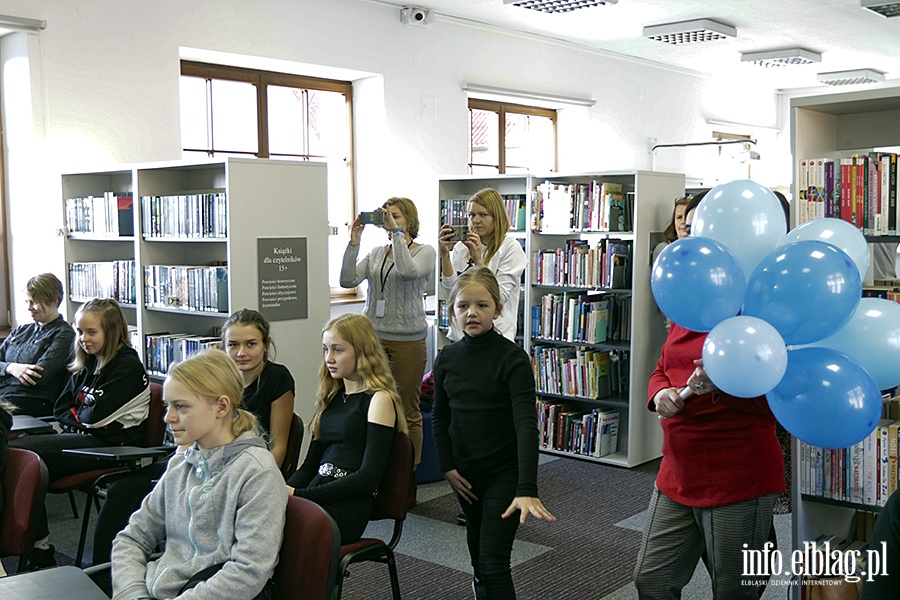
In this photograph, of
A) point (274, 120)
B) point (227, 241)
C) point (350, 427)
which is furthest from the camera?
point (274, 120)

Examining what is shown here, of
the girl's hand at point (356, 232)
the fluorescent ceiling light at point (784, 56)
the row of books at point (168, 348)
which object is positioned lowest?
the row of books at point (168, 348)

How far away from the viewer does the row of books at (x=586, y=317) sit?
5277 millimetres

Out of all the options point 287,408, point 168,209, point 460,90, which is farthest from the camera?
point 460,90

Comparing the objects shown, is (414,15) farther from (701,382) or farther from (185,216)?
(701,382)

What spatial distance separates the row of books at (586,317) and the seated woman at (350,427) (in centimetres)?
261

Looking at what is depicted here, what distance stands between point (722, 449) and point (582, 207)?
11.0ft

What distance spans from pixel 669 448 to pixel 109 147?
4.72m

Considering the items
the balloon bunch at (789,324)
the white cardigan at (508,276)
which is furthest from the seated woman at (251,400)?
the balloon bunch at (789,324)

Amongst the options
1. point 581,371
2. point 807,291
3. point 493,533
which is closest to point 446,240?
Answer: point 581,371

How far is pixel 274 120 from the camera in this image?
23.2ft

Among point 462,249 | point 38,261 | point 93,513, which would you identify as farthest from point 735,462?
point 38,261

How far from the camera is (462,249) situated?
191 inches

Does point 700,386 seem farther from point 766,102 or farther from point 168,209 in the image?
point 766,102

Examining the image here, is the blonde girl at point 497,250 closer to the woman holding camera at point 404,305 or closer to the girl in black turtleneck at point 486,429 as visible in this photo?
the woman holding camera at point 404,305
